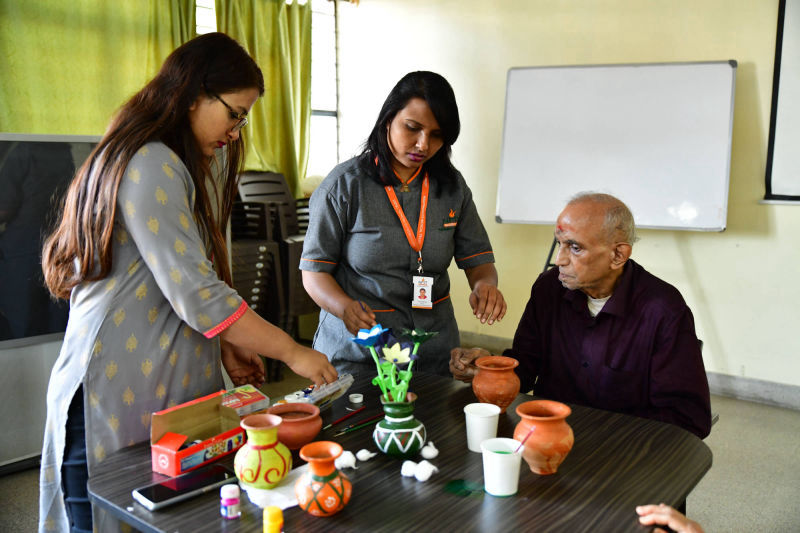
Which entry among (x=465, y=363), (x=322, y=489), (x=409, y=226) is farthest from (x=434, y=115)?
(x=322, y=489)

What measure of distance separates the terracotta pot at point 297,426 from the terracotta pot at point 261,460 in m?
0.15

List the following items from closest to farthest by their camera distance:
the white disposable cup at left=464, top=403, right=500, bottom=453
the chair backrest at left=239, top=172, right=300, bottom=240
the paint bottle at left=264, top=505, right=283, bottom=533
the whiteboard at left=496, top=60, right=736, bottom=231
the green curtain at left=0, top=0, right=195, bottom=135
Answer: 1. the paint bottle at left=264, top=505, right=283, bottom=533
2. the white disposable cup at left=464, top=403, right=500, bottom=453
3. the green curtain at left=0, top=0, right=195, bottom=135
4. the whiteboard at left=496, top=60, right=736, bottom=231
5. the chair backrest at left=239, top=172, right=300, bottom=240

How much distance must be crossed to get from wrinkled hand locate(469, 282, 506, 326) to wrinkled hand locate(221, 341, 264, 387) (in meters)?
0.62

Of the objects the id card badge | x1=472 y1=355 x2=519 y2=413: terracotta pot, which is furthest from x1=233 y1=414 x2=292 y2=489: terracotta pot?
the id card badge

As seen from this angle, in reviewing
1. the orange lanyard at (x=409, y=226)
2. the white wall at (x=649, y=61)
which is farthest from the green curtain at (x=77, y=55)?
the orange lanyard at (x=409, y=226)

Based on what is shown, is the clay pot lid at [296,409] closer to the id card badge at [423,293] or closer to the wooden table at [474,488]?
the wooden table at [474,488]

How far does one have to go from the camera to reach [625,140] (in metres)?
3.89

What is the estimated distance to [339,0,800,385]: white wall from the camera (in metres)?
3.73

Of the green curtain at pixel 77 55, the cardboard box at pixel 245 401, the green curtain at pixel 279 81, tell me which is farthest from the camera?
the green curtain at pixel 279 81

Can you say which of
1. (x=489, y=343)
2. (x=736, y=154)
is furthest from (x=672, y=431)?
(x=489, y=343)

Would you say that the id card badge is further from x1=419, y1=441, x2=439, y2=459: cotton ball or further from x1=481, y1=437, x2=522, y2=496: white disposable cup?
x1=481, y1=437, x2=522, y2=496: white disposable cup

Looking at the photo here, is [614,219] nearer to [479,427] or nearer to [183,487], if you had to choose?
[479,427]

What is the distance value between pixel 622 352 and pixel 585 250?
283mm

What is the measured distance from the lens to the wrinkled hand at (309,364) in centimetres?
144
